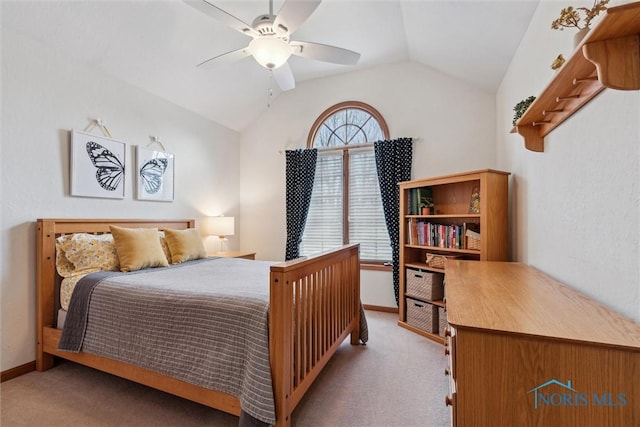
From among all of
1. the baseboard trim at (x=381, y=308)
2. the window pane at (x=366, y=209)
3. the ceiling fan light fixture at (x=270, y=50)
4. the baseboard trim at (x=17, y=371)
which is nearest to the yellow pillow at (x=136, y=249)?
the baseboard trim at (x=17, y=371)

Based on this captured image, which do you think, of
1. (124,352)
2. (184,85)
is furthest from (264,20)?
(124,352)

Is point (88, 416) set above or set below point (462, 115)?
below

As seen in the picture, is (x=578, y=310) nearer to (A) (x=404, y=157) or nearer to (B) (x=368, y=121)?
(A) (x=404, y=157)

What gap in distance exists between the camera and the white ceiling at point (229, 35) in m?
2.15

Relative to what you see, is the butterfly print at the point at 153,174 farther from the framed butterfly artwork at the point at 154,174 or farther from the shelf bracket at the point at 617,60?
the shelf bracket at the point at 617,60

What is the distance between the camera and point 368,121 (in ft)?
12.7

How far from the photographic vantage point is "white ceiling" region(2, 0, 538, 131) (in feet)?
7.07

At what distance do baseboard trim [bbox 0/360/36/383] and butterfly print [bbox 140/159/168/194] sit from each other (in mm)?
1723

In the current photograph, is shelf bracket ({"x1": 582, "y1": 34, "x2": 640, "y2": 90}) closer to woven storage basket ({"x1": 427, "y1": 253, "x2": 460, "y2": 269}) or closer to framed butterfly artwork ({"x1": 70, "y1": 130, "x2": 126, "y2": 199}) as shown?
woven storage basket ({"x1": 427, "y1": 253, "x2": 460, "y2": 269})

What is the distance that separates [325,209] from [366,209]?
59cm

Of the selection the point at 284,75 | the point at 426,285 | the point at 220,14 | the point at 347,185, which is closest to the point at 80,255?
the point at 220,14

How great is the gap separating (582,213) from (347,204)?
9.23 feet

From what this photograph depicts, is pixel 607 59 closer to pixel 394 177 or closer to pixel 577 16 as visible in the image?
pixel 577 16

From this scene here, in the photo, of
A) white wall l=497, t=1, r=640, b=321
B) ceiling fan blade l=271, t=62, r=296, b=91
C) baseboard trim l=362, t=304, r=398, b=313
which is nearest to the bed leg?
ceiling fan blade l=271, t=62, r=296, b=91
